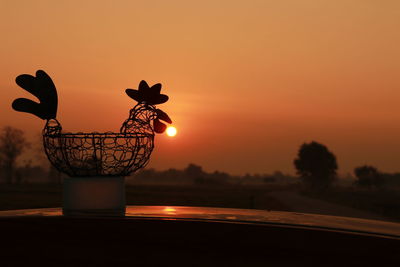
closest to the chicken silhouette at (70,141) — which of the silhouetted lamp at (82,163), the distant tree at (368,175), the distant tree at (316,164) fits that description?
the silhouetted lamp at (82,163)

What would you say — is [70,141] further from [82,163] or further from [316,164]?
[316,164]

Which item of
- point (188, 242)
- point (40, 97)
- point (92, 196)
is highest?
point (40, 97)

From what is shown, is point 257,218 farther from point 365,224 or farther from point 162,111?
point 162,111

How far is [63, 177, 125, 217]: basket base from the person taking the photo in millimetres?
9500

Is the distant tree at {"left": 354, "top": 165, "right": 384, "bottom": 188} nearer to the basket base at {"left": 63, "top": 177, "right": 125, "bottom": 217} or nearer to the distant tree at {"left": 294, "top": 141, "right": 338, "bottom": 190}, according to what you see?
the distant tree at {"left": 294, "top": 141, "right": 338, "bottom": 190}

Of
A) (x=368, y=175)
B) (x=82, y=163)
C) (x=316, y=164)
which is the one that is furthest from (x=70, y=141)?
(x=368, y=175)

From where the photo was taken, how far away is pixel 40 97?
957 cm

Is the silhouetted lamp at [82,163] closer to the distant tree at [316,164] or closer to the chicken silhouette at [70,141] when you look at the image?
the chicken silhouette at [70,141]

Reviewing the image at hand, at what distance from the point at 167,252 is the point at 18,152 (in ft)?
277

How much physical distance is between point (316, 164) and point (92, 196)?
411 ft

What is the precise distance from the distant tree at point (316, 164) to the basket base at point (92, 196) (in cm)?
12387

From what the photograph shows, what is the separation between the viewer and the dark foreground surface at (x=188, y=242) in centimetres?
781

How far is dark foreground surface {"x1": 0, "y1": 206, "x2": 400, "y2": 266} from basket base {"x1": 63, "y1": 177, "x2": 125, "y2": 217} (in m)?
0.43

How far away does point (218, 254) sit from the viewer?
7.99 meters
